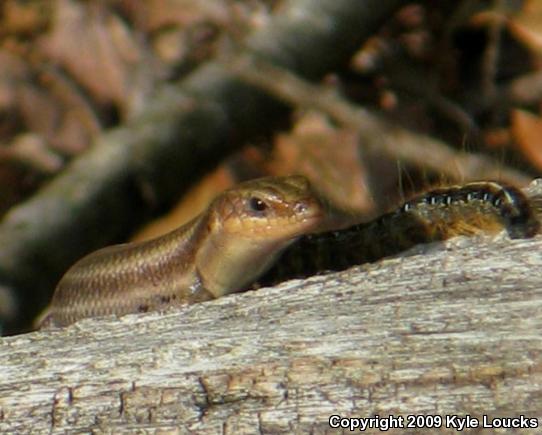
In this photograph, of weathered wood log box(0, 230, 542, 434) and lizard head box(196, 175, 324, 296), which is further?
lizard head box(196, 175, 324, 296)

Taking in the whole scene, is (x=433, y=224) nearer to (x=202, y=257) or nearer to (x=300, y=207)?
(x=300, y=207)

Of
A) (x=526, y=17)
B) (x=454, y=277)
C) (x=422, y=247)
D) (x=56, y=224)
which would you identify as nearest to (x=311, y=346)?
(x=454, y=277)

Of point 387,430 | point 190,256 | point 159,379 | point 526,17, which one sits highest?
point 526,17

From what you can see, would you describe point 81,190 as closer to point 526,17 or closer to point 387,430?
point 526,17

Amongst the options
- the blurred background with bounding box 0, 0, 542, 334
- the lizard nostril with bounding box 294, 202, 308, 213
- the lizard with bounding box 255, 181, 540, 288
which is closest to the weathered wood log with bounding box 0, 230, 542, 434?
the lizard with bounding box 255, 181, 540, 288

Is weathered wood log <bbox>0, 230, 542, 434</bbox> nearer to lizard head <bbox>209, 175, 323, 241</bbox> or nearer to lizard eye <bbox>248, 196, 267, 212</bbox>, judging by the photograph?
lizard head <bbox>209, 175, 323, 241</bbox>

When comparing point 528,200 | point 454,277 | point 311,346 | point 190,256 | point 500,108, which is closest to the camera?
point 311,346
